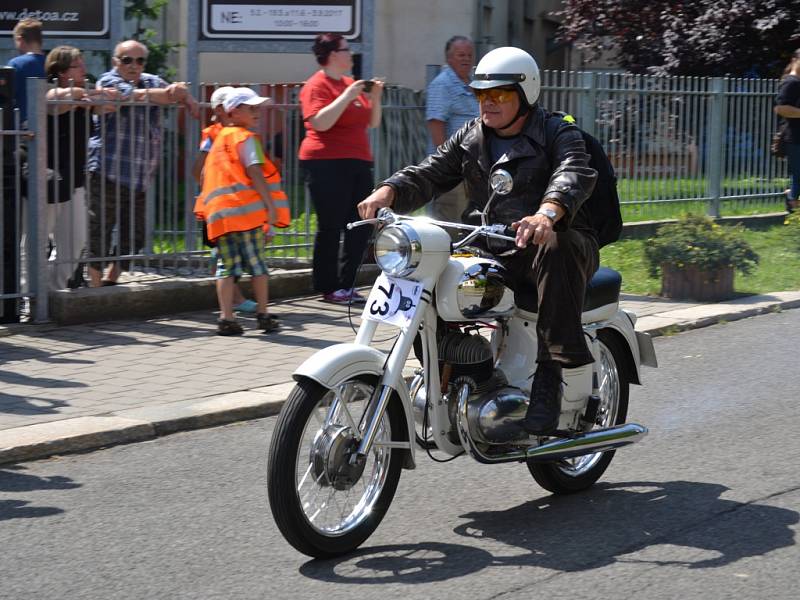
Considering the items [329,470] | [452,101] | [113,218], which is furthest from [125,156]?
[329,470]

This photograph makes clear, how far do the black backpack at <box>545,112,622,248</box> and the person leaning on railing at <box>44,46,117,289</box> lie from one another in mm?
4876

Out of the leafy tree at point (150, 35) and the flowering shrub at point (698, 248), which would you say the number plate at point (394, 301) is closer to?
the flowering shrub at point (698, 248)

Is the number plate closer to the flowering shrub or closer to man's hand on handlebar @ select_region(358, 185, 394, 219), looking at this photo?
man's hand on handlebar @ select_region(358, 185, 394, 219)

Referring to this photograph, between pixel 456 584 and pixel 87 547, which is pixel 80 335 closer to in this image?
pixel 87 547

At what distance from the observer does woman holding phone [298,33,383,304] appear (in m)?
10.1

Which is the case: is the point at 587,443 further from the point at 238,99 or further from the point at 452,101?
the point at 452,101

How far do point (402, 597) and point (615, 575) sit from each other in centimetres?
75

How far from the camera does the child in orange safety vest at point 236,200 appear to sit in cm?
920

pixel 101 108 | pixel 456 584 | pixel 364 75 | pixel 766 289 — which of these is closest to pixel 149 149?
pixel 101 108

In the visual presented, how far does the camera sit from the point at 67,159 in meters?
9.59

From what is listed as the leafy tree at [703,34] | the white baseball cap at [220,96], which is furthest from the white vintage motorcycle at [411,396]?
the leafy tree at [703,34]

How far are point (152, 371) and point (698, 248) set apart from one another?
4.97m

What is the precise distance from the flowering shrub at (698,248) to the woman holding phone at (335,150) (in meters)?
2.51

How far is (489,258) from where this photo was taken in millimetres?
5293
